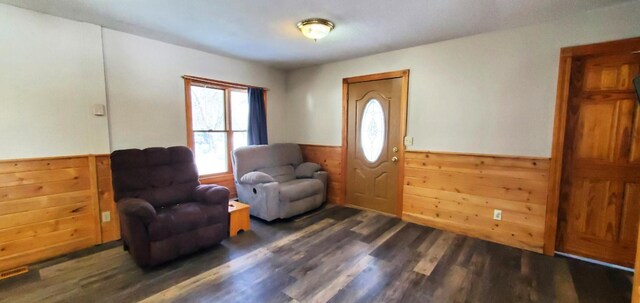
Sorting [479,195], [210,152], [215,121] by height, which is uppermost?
[215,121]

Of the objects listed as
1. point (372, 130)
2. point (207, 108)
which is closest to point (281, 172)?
point (207, 108)

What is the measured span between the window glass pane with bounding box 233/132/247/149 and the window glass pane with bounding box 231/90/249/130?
0.31ft

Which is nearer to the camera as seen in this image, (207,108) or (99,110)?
(99,110)

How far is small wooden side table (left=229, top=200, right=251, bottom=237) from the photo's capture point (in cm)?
305

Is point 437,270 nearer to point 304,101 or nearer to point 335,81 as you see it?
point 335,81

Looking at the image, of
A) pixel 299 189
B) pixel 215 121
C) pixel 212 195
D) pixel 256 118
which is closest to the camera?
pixel 212 195

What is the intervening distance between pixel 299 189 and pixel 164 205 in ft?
5.24

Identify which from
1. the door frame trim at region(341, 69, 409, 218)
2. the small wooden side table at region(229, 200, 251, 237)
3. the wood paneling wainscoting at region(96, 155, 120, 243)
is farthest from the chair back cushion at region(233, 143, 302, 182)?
the wood paneling wainscoting at region(96, 155, 120, 243)

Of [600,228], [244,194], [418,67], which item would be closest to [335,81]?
[418,67]

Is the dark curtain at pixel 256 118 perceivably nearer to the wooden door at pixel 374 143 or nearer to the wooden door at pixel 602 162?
the wooden door at pixel 374 143

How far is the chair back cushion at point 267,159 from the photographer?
3.79 meters

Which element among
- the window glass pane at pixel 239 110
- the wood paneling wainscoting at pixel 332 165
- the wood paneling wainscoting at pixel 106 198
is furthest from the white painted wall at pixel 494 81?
the wood paneling wainscoting at pixel 106 198

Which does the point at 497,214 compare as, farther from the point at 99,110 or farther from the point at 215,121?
the point at 99,110

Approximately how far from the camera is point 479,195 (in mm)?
3018
